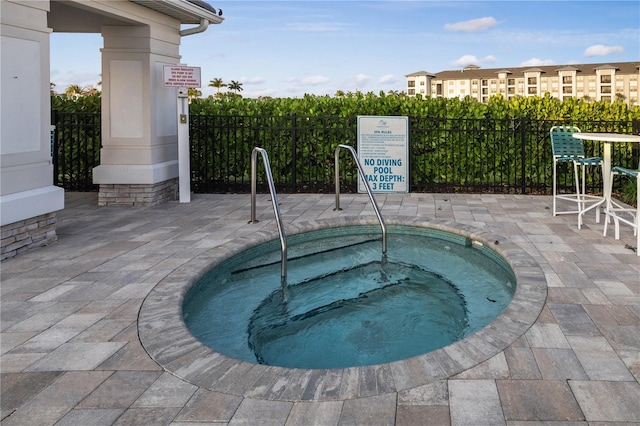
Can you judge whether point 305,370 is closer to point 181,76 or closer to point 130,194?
point 130,194

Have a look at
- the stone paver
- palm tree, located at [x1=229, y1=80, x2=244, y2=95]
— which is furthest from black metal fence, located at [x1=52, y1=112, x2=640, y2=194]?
palm tree, located at [x1=229, y1=80, x2=244, y2=95]

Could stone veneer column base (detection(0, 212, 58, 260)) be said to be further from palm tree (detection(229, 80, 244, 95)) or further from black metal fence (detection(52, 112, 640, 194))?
palm tree (detection(229, 80, 244, 95))

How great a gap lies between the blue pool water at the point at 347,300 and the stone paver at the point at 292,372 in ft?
1.43

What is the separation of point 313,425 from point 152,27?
7.57 metres

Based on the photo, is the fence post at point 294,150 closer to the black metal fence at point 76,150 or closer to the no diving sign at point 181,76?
the no diving sign at point 181,76

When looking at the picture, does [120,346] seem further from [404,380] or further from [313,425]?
[404,380]

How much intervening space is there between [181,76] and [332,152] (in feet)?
11.5

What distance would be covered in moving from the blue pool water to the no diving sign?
3.71 metres

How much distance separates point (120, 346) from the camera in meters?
3.04

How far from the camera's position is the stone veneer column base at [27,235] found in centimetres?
513

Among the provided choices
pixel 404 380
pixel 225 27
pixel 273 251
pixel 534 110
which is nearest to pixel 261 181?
pixel 225 27

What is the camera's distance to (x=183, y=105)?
8586 millimetres

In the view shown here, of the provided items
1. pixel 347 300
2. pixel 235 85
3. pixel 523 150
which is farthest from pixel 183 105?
pixel 235 85

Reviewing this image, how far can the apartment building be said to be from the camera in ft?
→ 263
